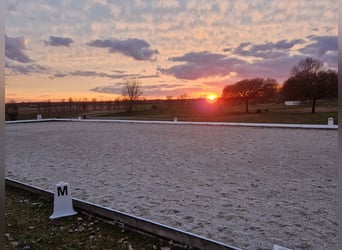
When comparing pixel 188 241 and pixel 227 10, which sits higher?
pixel 227 10

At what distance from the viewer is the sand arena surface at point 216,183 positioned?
2.12 meters

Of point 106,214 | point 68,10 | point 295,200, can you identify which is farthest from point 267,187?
point 68,10

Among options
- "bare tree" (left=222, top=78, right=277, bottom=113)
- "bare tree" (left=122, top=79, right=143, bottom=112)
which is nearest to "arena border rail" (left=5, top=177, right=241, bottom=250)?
"bare tree" (left=222, top=78, right=277, bottom=113)

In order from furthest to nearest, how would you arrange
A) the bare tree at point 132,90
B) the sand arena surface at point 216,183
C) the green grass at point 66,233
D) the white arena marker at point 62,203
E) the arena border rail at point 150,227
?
the bare tree at point 132,90 < the white arena marker at point 62,203 < the sand arena surface at point 216,183 < the green grass at point 66,233 < the arena border rail at point 150,227

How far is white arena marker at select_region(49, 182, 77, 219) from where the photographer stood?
8.34ft

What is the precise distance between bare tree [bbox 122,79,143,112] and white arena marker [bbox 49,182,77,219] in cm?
Result: 2639

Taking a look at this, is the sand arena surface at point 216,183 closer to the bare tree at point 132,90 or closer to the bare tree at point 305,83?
the bare tree at point 305,83

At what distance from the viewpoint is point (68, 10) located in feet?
4.58

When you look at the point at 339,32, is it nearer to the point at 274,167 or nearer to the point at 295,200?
the point at 295,200

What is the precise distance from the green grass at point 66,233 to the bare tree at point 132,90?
26.5 meters

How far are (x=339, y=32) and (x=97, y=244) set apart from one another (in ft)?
6.35

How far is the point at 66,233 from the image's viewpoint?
2.21m

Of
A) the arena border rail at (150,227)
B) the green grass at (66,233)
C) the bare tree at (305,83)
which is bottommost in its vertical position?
the green grass at (66,233)

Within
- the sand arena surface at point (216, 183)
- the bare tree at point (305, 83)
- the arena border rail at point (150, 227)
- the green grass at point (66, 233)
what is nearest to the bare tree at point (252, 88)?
the bare tree at point (305, 83)
